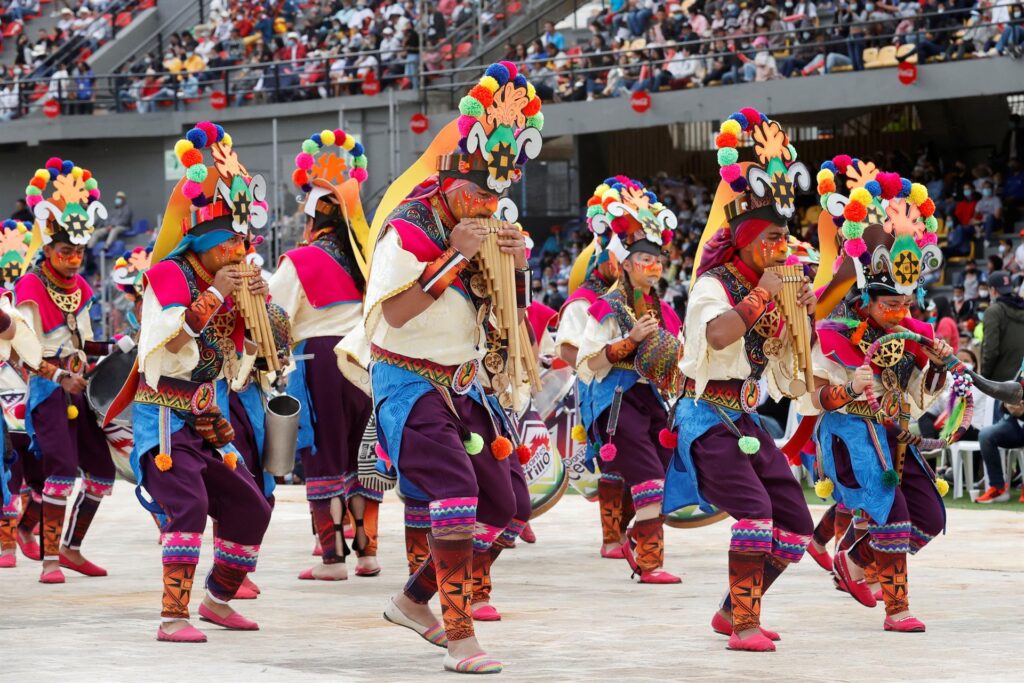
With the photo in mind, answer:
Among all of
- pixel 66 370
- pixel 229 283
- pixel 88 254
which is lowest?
pixel 88 254

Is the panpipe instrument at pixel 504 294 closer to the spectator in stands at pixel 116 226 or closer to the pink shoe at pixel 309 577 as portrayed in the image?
the pink shoe at pixel 309 577

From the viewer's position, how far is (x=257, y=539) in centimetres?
782

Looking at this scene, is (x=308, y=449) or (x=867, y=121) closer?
(x=308, y=449)

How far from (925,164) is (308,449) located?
1470 centimetres

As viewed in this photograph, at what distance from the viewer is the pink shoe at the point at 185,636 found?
7449 mm

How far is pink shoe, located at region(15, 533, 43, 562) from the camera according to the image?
11305 mm

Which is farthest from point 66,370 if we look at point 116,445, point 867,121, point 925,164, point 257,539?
point 867,121

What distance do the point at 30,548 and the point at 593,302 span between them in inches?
164

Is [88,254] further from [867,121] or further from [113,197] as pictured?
[867,121]

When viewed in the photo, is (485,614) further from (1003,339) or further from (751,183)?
(1003,339)

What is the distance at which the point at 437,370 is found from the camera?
6730 millimetres

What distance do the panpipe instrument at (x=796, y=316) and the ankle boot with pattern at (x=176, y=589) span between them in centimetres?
285

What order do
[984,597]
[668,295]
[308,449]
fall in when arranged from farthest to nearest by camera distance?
[668,295] → [308,449] → [984,597]

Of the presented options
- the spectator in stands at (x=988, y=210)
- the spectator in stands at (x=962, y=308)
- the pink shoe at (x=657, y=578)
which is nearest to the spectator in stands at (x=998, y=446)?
the spectator in stands at (x=962, y=308)
